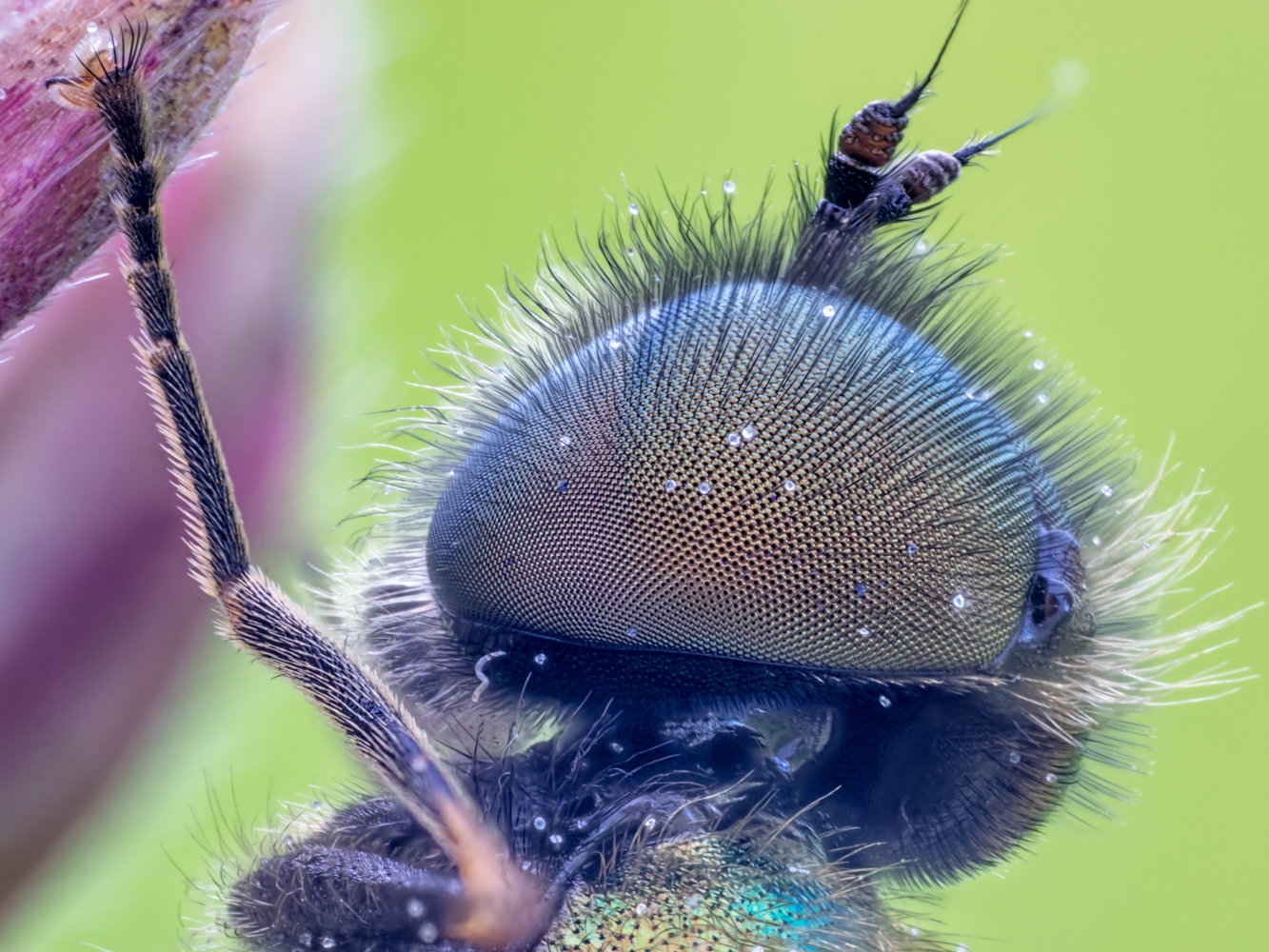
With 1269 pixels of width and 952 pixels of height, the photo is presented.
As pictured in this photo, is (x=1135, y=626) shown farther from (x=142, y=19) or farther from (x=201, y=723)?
(x=201, y=723)

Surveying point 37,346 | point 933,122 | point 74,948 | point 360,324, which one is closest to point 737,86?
point 933,122

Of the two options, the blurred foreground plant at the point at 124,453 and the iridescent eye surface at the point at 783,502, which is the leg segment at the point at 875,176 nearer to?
the iridescent eye surface at the point at 783,502

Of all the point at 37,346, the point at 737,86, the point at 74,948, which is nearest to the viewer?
the point at 37,346

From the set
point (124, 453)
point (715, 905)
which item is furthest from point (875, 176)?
point (124, 453)

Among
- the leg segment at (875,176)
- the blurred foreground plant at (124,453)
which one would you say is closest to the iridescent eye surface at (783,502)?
the leg segment at (875,176)

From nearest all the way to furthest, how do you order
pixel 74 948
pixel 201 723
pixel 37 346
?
pixel 37 346 < pixel 201 723 < pixel 74 948

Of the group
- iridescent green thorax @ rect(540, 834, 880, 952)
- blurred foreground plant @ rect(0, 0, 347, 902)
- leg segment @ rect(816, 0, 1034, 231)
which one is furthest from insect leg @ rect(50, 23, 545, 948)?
leg segment @ rect(816, 0, 1034, 231)

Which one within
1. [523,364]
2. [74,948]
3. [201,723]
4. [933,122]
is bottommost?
[74,948]
